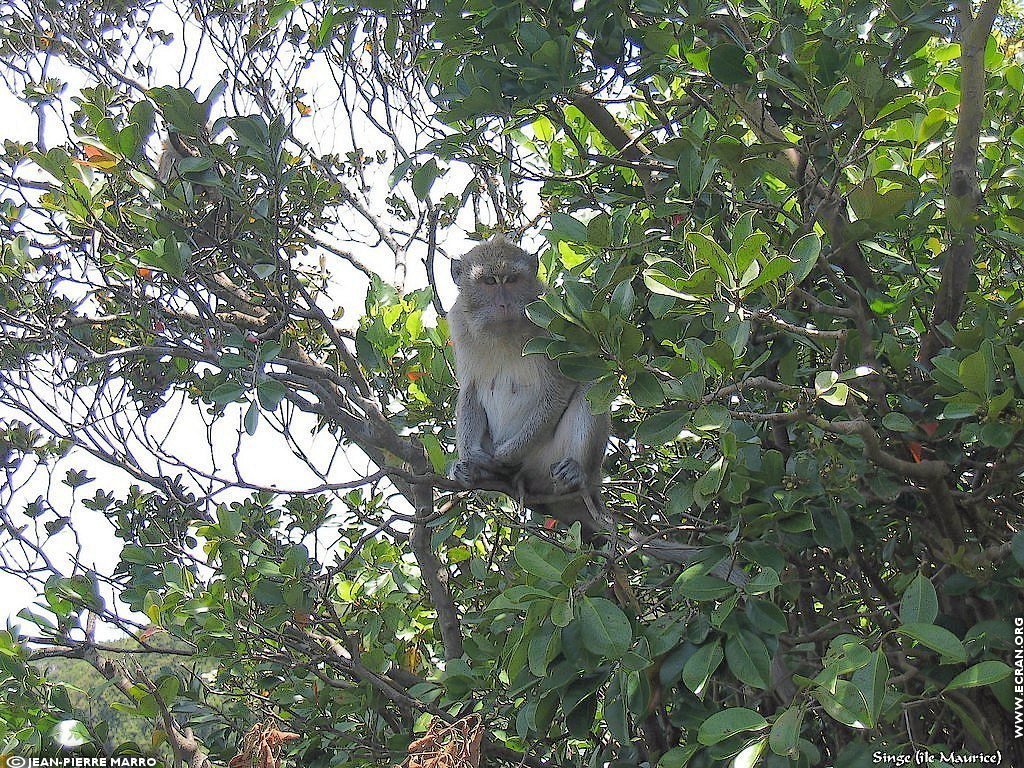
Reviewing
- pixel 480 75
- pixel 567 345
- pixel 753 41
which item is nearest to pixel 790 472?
pixel 567 345

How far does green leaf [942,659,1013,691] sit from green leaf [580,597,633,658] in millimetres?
814

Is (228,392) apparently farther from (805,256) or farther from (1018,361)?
(1018,361)

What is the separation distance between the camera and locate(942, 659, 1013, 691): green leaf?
226 centimetres

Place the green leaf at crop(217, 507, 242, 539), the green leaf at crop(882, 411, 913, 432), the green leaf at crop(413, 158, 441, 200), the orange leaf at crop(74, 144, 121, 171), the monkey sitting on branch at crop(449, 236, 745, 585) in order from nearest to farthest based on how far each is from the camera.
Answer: the green leaf at crop(882, 411, 913, 432) → the green leaf at crop(413, 158, 441, 200) → the orange leaf at crop(74, 144, 121, 171) → the green leaf at crop(217, 507, 242, 539) → the monkey sitting on branch at crop(449, 236, 745, 585)

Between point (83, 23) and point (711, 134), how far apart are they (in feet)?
13.4

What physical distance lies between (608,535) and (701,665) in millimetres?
731

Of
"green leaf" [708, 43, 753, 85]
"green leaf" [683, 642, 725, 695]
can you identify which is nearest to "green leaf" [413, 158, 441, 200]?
"green leaf" [708, 43, 753, 85]

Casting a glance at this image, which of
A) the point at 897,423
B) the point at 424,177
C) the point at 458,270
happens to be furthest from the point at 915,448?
the point at 458,270

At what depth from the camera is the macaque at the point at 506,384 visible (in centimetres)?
455

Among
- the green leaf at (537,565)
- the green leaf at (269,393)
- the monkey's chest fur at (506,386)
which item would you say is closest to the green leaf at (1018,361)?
the green leaf at (537,565)

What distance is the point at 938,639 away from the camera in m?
2.24

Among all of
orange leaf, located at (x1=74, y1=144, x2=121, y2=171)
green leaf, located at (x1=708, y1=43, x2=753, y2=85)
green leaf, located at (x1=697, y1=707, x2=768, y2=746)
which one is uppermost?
orange leaf, located at (x1=74, y1=144, x2=121, y2=171)

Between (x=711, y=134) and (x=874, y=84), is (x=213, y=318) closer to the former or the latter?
(x=711, y=134)

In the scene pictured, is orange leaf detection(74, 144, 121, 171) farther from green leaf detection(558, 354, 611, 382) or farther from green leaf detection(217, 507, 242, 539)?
green leaf detection(558, 354, 611, 382)
